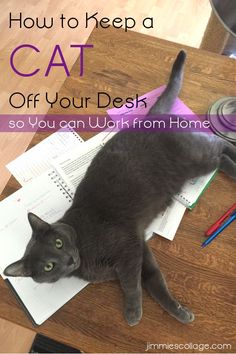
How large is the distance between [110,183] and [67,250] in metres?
0.23

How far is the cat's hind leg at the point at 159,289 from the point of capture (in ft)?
2.66

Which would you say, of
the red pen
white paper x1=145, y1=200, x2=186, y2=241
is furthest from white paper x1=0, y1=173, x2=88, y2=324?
the red pen

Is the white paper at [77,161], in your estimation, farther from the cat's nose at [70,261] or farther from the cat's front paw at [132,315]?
the cat's front paw at [132,315]

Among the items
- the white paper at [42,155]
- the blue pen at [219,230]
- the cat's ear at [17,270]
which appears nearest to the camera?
the cat's ear at [17,270]

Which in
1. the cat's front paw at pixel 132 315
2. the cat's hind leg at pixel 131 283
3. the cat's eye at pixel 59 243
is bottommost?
the cat's front paw at pixel 132 315

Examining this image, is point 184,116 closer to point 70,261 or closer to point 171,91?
point 171,91

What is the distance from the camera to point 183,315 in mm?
807

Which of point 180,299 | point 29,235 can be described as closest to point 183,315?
point 180,299

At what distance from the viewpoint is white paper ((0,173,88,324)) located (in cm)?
85

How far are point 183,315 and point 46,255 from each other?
0.36 metres

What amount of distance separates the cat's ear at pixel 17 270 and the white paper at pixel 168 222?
1.06ft

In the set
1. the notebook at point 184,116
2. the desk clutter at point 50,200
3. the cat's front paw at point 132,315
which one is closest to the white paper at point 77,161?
the desk clutter at point 50,200

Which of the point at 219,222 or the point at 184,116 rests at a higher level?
the point at 184,116

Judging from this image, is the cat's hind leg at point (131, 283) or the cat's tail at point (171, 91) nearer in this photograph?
the cat's hind leg at point (131, 283)
